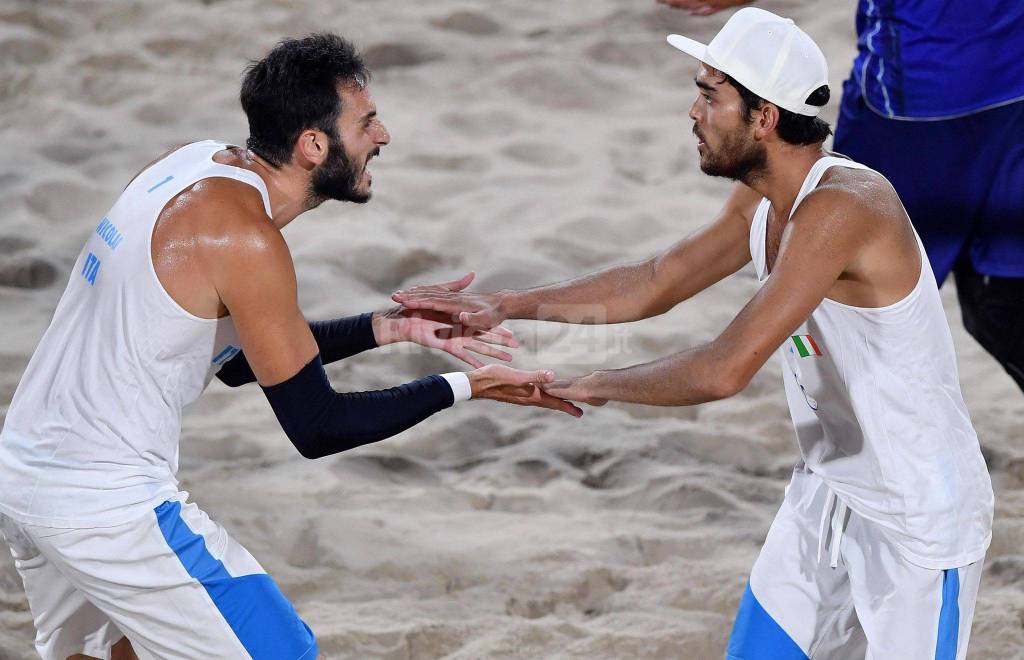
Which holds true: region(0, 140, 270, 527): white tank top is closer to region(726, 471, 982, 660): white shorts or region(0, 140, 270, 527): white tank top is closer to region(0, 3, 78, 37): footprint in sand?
region(726, 471, 982, 660): white shorts

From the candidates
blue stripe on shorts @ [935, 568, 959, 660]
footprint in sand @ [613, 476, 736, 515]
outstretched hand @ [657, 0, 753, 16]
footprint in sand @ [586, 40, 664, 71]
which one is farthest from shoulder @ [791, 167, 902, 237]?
footprint in sand @ [586, 40, 664, 71]

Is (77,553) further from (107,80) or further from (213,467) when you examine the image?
(107,80)

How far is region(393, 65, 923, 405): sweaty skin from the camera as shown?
7.86 feet

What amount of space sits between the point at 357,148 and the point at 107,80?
14.9ft

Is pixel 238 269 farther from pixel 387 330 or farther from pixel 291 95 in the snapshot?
pixel 387 330

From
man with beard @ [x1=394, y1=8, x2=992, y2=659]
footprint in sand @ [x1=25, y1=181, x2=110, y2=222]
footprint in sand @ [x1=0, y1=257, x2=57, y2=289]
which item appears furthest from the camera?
footprint in sand @ [x1=25, y1=181, x2=110, y2=222]

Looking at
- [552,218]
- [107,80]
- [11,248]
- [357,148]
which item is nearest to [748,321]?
[357,148]

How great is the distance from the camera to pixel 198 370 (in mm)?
2475

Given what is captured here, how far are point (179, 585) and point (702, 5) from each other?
7.32 ft

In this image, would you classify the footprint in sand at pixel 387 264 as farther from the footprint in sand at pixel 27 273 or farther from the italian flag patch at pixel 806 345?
the italian flag patch at pixel 806 345

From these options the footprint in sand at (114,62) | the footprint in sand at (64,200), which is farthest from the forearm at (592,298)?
the footprint in sand at (114,62)

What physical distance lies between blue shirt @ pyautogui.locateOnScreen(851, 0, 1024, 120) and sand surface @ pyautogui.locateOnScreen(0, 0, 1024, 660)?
1391mm

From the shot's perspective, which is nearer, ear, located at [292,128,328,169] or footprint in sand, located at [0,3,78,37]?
ear, located at [292,128,328,169]

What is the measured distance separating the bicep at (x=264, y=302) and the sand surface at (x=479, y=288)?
4.10ft
